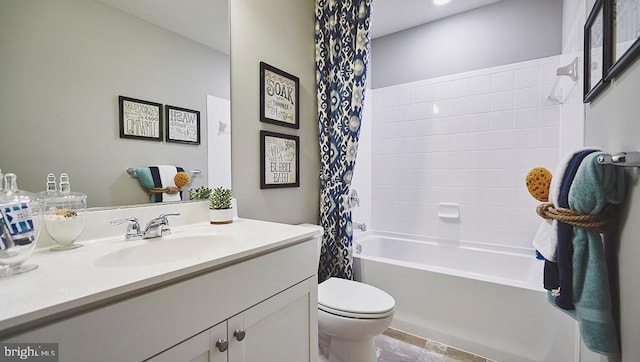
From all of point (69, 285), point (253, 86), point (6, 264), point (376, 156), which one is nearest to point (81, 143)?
point (6, 264)

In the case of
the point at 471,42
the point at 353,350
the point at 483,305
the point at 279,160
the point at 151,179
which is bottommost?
the point at 353,350

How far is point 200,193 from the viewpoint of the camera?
130cm

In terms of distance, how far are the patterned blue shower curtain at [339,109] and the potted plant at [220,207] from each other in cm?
86

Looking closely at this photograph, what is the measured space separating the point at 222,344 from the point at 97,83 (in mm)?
998

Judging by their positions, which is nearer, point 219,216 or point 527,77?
point 219,216

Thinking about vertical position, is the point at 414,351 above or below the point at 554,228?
below

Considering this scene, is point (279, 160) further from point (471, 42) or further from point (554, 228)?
point (471, 42)

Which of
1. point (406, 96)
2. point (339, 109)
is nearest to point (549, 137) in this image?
point (406, 96)

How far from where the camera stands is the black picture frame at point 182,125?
3.85ft

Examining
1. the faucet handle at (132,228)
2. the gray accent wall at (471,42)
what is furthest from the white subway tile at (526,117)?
the faucet handle at (132,228)

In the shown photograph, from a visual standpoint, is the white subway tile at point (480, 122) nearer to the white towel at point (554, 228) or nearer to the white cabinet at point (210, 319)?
the white towel at point (554, 228)

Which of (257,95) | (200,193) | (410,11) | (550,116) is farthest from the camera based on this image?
(410,11)

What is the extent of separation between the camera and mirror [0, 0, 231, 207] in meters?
0.81

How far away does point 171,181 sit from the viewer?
1.20 meters
